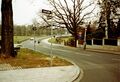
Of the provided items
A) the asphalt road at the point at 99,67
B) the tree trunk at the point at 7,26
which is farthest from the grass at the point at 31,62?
the asphalt road at the point at 99,67

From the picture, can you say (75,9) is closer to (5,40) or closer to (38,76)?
(5,40)

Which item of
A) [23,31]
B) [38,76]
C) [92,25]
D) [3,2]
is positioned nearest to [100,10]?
[92,25]

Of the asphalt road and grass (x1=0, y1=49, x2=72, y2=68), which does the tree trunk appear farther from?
the asphalt road

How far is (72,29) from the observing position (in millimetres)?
54594

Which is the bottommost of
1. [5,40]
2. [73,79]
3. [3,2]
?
[73,79]

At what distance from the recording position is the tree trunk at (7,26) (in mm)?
22359

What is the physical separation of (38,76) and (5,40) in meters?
9.01

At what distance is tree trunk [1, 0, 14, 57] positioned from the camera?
880 inches

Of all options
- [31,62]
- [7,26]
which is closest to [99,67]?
[31,62]

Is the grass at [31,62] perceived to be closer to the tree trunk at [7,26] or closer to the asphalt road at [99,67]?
the tree trunk at [7,26]

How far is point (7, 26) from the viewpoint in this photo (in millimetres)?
22516

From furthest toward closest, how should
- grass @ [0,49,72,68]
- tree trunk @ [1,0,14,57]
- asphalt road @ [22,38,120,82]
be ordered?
tree trunk @ [1,0,14,57], grass @ [0,49,72,68], asphalt road @ [22,38,120,82]

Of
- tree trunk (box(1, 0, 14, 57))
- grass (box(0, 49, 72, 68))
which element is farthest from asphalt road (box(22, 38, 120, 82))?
tree trunk (box(1, 0, 14, 57))

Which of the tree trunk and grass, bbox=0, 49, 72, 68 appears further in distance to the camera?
the tree trunk
